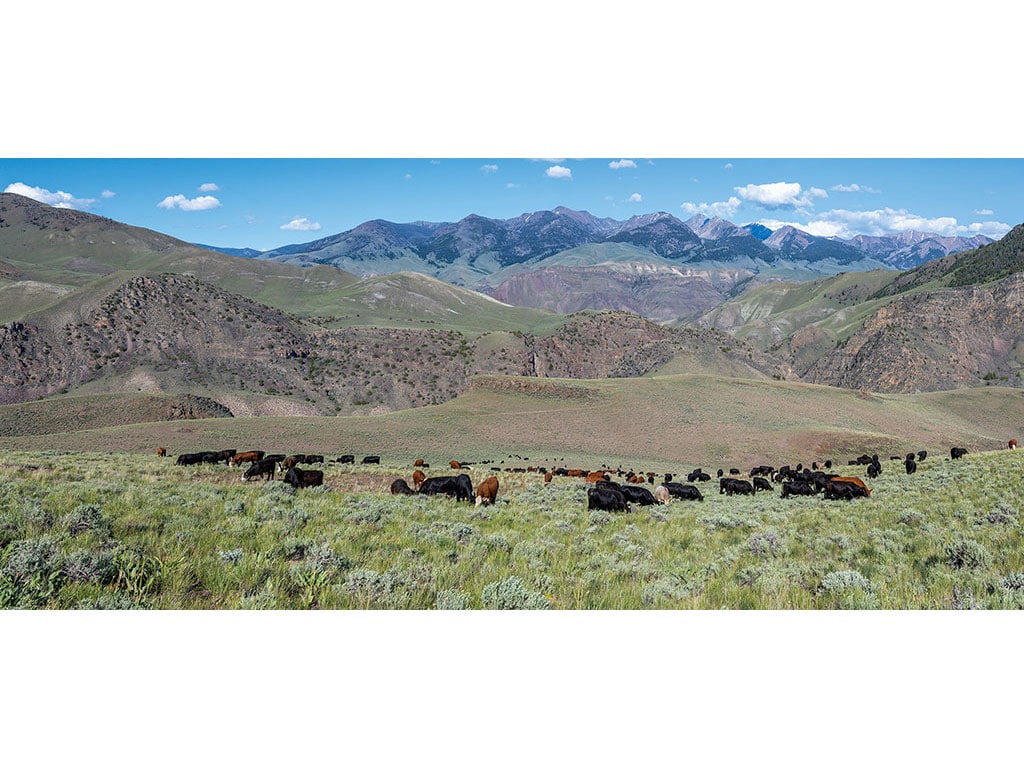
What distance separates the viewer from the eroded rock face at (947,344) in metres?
119

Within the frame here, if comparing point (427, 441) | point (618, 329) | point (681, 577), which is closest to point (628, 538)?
point (681, 577)

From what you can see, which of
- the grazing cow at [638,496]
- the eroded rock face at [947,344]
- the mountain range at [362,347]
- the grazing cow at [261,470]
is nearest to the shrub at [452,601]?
the grazing cow at [638,496]

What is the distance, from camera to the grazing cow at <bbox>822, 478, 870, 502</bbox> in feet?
44.2

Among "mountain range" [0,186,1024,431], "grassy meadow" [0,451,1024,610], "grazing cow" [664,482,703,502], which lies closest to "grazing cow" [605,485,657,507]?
"grazing cow" [664,482,703,502]

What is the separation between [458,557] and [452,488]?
811 centimetres

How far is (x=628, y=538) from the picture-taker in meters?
8.41

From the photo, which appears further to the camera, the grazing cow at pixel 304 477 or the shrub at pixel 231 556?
the grazing cow at pixel 304 477

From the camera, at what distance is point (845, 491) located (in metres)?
13.5

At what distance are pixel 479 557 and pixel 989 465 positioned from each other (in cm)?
1675

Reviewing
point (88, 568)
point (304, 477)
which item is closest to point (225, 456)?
point (304, 477)

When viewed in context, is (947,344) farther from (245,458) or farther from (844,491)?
(245,458)

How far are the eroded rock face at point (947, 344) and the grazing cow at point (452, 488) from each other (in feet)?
461

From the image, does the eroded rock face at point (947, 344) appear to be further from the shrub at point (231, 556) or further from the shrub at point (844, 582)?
the shrub at point (231, 556)

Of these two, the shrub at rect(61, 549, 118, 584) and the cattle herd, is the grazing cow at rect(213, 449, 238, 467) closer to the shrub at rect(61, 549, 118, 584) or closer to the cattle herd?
the cattle herd
